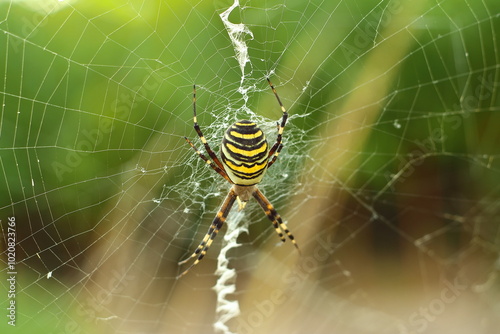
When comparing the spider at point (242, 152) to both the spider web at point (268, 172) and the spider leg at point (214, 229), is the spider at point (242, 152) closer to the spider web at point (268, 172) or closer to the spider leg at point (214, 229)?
the spider leg at point (214, 229)

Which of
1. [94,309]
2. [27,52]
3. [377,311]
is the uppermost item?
[27,52]

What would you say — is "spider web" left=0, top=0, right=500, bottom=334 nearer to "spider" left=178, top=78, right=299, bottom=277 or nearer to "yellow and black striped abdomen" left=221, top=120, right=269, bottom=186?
"spider" left=178, top=78, right=299, bottom=277

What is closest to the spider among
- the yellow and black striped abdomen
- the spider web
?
the yellow and black striped abdomen

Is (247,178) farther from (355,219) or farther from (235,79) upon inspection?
(355,219)

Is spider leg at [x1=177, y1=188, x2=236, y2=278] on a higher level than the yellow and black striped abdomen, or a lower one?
lower

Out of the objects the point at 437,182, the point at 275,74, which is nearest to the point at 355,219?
the point at 437,182
